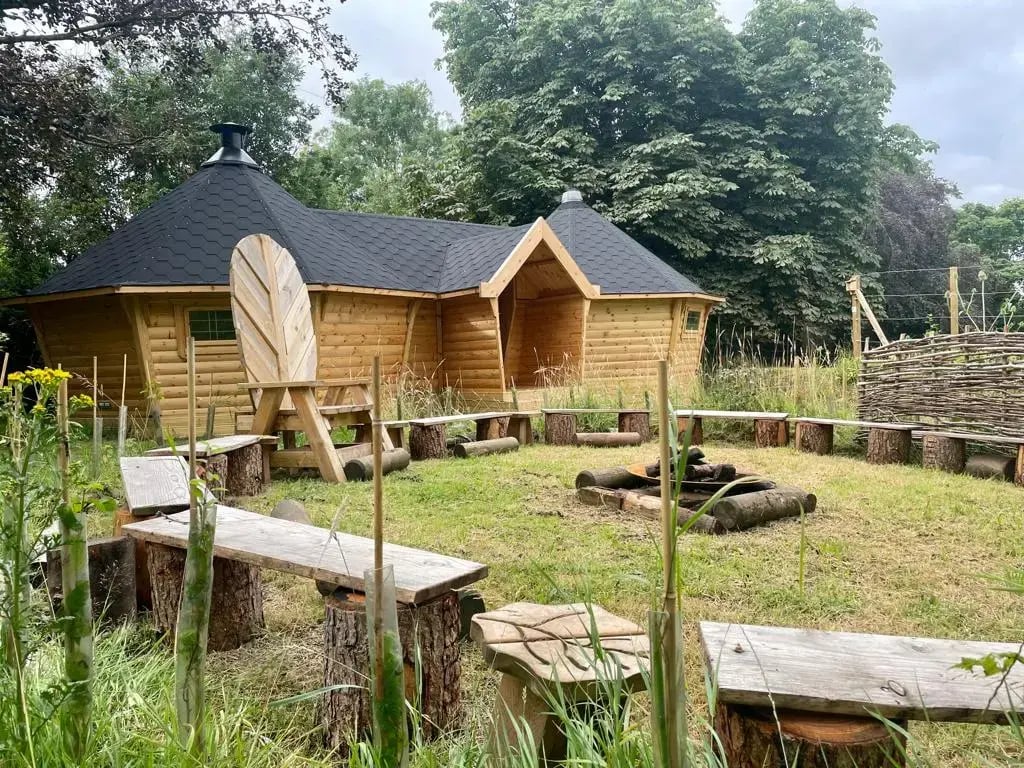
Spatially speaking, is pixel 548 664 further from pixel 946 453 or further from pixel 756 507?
pixel 946 453

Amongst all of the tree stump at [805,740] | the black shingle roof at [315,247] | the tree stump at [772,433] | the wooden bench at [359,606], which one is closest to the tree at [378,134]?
the black shingle roof at [315,247]

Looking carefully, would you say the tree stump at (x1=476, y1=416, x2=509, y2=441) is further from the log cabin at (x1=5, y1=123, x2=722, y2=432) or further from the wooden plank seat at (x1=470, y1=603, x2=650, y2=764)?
the wooden plank seat at (x1=470, y1=603, x2=650, y2=764)

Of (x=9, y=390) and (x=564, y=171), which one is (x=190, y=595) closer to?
(x=9, y=390)

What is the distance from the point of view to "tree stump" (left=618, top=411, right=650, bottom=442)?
30.0 feet

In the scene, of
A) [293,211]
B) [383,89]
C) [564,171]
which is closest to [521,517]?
[293,211]

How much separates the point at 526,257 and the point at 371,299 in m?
2.81

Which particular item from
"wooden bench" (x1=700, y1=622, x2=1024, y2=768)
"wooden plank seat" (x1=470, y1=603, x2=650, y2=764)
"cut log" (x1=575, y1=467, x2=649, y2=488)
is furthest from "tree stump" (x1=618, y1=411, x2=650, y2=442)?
"wooden bench" (x1=700, y1=622, x2=1024, y2=768)

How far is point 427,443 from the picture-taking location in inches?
313

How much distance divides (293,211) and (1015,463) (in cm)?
1157

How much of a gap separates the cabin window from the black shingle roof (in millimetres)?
638

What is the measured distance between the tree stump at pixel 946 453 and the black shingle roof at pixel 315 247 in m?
7.41

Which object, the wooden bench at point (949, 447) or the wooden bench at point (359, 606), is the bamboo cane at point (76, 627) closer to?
the wooden bench at point (359, 606)

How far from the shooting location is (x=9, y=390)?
1793 millimetres

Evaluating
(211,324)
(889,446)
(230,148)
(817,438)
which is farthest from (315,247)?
(889,446)
